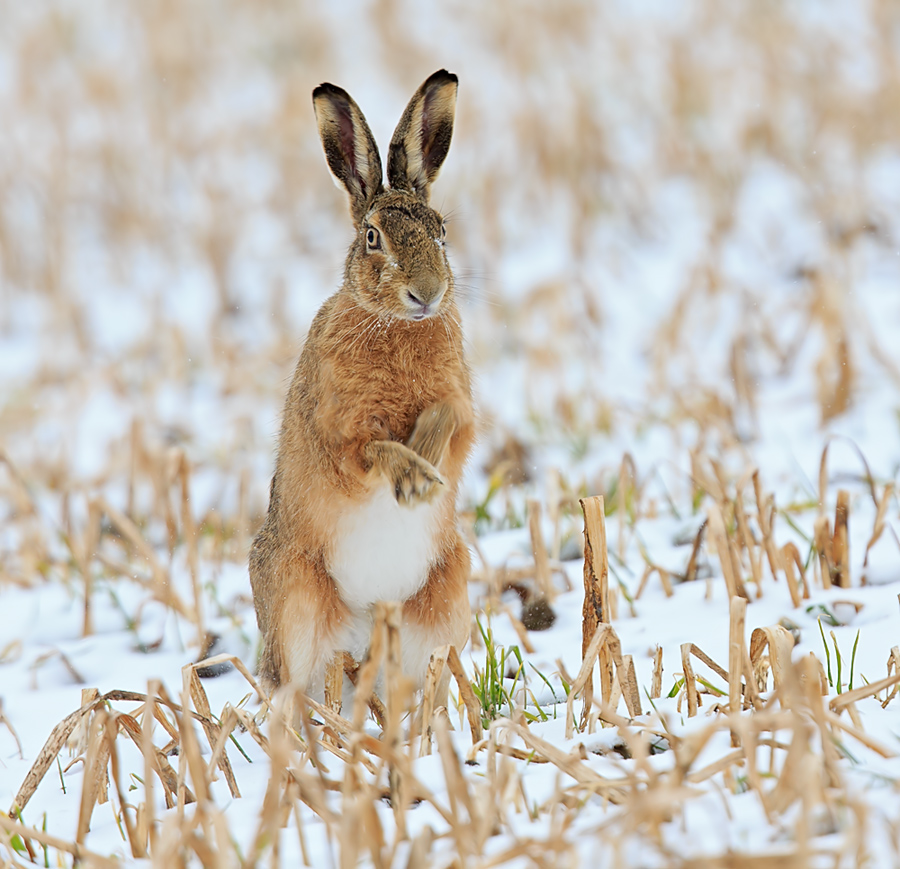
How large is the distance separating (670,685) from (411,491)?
912mm

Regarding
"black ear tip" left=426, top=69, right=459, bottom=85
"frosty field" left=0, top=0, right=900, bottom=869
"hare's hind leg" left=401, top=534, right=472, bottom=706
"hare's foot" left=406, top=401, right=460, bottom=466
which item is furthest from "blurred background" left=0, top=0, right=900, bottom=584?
"black ear tip" left=426, top=69, right=459, bottom=85

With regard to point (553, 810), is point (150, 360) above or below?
above

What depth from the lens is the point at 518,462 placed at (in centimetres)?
583

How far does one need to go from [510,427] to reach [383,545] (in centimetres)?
313

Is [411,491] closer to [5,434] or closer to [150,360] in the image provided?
[5,434]

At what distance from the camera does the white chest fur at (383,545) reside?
3.36 metres

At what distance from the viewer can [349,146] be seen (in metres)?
3.56

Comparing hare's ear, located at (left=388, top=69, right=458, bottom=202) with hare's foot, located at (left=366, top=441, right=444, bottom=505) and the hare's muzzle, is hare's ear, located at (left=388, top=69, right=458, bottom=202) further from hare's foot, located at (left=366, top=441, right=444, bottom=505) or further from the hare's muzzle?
hare's foot, located at (left=366, top=441, right=444, bottom=505)

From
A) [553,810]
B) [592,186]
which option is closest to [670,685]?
[553,810]

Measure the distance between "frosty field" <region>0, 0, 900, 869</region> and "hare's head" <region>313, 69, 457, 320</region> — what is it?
0.26m

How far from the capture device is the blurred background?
20.1ft

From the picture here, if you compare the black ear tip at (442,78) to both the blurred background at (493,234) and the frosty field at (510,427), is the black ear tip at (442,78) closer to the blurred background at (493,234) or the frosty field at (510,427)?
the frosty field at (510,427)

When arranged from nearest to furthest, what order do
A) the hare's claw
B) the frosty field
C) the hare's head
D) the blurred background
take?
the frosty field
the hare's claw
the hare's head
the blurred background

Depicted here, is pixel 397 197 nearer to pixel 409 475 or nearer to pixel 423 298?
pixel 423 298
